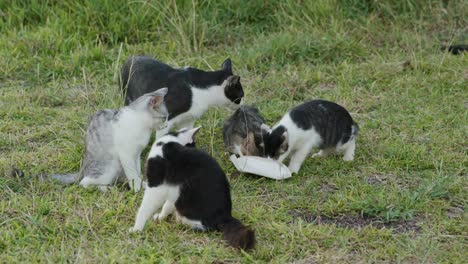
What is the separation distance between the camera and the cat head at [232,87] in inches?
247

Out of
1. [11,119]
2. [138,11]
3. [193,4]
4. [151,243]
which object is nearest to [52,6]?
[138,11]

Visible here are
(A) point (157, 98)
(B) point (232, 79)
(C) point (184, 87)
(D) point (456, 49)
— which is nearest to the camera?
(A) point (157, 98)

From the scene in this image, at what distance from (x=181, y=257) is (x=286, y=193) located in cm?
125

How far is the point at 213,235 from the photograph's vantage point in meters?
4.61

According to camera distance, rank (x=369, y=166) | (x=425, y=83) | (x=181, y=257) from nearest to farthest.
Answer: (x=181, y=257), (x=369, y=166), (x=425, y=83)

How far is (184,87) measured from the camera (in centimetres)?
613

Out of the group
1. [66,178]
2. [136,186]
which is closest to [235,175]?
[136,186]

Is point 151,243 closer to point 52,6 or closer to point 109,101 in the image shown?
point 109,101

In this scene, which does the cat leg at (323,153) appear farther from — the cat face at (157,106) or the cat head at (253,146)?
the cat face at (157,106)

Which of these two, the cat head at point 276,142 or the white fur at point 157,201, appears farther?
the cat head at point 276,142

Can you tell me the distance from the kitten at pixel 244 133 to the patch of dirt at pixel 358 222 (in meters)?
1.03

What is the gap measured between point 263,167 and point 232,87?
3.17 feet

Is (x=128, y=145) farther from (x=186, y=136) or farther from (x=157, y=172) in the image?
(x=157, y=172)

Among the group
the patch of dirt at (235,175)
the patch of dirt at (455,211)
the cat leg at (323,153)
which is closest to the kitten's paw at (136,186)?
the patch of dirt at (235,175)
